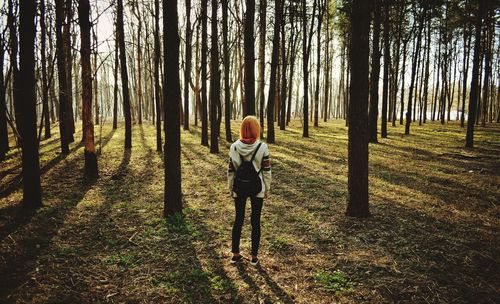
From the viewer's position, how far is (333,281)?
4.12m

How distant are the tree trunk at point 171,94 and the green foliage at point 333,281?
3445mm

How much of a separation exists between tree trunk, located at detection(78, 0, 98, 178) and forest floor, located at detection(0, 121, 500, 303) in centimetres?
60

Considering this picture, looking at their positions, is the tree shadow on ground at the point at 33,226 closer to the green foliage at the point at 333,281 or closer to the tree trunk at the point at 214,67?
the green foliage at the point at 333,281

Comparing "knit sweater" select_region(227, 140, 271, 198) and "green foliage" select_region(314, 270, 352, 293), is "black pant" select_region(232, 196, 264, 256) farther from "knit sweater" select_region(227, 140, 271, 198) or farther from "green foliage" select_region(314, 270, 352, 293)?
"green foliage" select_region(314, 270, 352, 293)

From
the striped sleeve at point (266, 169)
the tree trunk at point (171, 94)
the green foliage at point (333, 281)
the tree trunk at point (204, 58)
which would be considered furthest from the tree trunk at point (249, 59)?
the green foliage at point (333, 281)

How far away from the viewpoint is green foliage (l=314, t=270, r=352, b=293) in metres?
3.95

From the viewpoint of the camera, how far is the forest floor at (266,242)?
12.8 ft

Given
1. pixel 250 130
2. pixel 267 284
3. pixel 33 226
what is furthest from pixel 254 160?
pixel 33 226

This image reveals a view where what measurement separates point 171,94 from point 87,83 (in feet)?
16.5

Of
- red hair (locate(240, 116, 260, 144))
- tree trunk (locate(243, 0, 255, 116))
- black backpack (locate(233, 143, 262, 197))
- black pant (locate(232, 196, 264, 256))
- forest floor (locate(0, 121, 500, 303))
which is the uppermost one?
tree trunk (locate(243, 0, 255, 116))

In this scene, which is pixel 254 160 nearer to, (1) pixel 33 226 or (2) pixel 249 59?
(1) pixel 33 226

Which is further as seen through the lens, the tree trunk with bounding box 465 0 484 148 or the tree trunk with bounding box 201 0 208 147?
the tree trunk with bounding box 465 0 484 148

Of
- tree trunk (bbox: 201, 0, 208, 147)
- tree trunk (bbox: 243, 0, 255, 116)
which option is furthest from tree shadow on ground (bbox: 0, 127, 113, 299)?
tree trunk (bbox: 201, 0, 208, 147)

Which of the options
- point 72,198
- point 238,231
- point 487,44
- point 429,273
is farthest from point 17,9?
point 487,44
